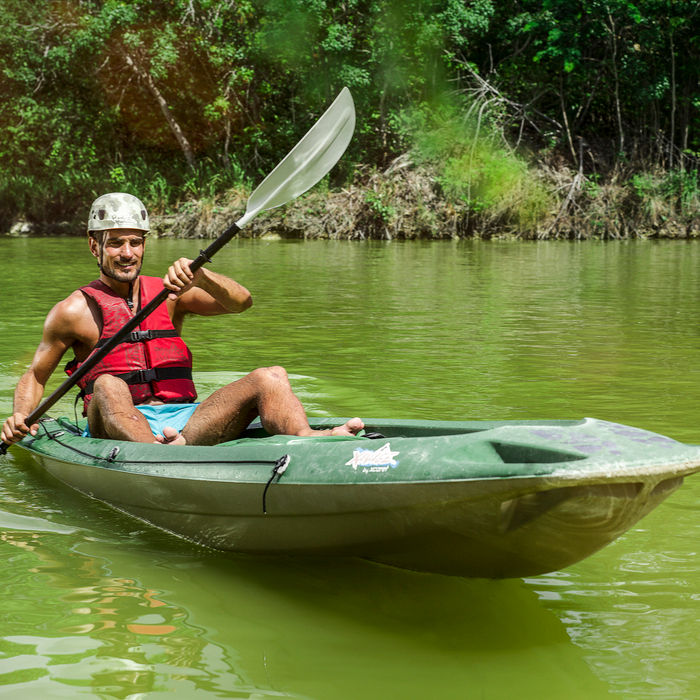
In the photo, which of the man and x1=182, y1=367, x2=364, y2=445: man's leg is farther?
the man

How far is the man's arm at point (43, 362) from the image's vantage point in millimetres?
3760

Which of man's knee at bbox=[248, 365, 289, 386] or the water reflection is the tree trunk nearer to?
man's knee at bbox=[248, 365, 289, 386]

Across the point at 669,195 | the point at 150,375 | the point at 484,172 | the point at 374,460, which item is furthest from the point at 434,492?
the point at 669,195

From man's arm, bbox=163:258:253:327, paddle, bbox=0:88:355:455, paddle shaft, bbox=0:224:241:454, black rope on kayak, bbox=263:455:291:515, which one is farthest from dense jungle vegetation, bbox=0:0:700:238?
black rope on kayak, bbox=263:455:291:515

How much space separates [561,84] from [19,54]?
1237cm

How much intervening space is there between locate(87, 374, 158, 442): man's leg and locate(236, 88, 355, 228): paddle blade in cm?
92

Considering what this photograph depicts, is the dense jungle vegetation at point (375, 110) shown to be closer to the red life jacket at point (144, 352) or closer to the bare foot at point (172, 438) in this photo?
the red life jacket at point (144, 352)

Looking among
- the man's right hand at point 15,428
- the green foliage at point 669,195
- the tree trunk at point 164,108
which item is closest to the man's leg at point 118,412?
the man's right hand at point 15,428

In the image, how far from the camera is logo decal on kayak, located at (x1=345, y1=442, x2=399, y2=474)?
8.51ft

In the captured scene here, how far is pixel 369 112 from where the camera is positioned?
22266 millimetres

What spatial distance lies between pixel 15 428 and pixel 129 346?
1.77 feet

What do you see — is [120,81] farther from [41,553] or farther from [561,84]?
[41,553]

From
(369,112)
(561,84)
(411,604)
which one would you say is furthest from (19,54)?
(411,604)

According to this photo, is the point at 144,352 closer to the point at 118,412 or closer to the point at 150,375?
the point at 150,375
